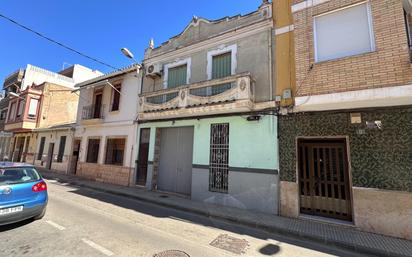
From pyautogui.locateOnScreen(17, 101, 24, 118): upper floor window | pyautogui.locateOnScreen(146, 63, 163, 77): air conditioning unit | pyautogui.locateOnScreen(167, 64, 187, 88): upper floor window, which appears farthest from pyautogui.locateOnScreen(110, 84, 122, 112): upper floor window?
pyautogui.locateOnScreen(17, 101, 24, 118): upper floor window

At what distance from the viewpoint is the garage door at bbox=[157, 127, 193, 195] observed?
9758 mm

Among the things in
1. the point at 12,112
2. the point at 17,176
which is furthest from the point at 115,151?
the point at 12,112

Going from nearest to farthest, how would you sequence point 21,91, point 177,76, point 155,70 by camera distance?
point 177,76
point 155,70
point 21,91

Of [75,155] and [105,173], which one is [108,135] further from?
[75,155]

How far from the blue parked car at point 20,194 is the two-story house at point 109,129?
6.12m

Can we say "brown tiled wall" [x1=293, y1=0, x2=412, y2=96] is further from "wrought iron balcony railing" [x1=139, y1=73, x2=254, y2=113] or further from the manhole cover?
the manhole cover

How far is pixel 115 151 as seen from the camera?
13008mm

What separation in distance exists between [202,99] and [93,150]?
10085 mm

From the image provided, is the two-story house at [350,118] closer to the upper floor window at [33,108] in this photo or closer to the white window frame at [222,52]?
the white window frame at [222,52]

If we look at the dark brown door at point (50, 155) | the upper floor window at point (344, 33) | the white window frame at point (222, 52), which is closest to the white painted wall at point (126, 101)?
the white window frame at point (222, 52)

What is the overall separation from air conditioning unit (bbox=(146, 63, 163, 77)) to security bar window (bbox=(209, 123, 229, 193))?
4701 mm

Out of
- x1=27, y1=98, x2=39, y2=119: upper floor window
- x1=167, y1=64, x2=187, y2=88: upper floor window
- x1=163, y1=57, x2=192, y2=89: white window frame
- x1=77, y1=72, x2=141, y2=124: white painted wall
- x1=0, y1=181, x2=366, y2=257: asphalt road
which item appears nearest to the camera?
x1=0, y1=181, x2=366, y2=257: asphalt road

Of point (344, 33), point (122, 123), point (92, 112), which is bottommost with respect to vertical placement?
point (122, 123)

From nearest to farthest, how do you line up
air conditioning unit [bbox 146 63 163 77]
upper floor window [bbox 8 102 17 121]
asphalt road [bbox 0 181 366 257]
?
asphalt road [bbox 0 181 366 257]
air conditioning unit [bbox 146 63 163 77]
upper floor window [bbox 8 102 17 121]
